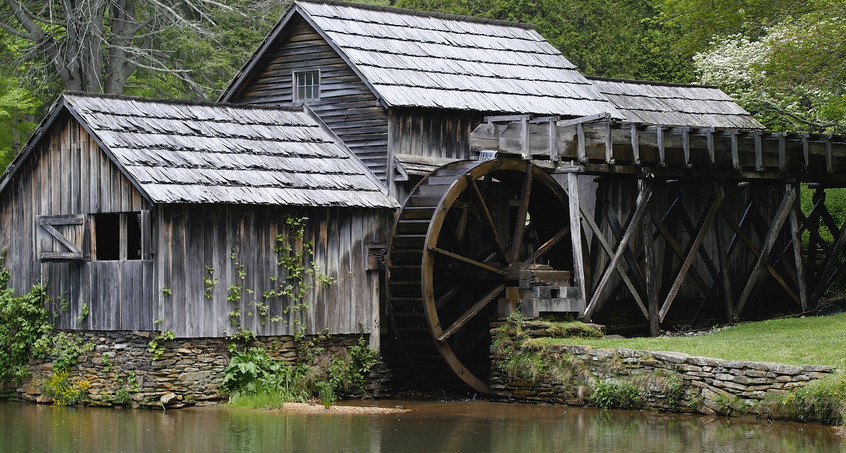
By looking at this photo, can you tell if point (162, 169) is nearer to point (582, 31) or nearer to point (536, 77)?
point (536, 77)

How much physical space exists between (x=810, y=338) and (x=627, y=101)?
845 cm

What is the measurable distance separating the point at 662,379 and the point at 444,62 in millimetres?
8424

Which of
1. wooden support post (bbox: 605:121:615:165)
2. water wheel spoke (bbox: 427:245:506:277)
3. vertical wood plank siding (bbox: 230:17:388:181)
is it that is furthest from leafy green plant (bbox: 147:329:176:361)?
wooden support post (bbox: 605:121:615:165)

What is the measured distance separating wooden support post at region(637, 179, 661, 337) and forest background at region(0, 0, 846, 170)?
226 inches

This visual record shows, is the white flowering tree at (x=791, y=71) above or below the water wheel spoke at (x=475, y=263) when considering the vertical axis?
above

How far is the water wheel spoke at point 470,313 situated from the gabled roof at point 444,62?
10.8 ft

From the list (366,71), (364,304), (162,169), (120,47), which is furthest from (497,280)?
(120,47)

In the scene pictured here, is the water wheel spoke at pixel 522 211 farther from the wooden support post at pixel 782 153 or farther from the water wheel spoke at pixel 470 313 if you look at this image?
the wooden support post at pixel 782 153

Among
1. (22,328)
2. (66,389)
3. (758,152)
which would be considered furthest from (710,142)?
(22,328)

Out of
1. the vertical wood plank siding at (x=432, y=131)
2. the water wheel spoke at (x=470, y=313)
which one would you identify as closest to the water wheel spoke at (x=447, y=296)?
the water wheel spoke at (x=470, y=313)

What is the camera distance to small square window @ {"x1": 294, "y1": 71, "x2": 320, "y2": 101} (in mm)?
23234

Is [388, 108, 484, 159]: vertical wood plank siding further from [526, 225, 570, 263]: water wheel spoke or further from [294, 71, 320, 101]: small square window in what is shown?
[526, 225, 570, 263]: water wheel spoke

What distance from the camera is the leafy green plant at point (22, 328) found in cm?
2042

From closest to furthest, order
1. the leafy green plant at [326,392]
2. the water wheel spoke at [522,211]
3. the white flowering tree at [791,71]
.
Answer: the leafy green plant at [326,392] → the water wheel spoke at [522,211] → the white flowering tree at [791,71]
